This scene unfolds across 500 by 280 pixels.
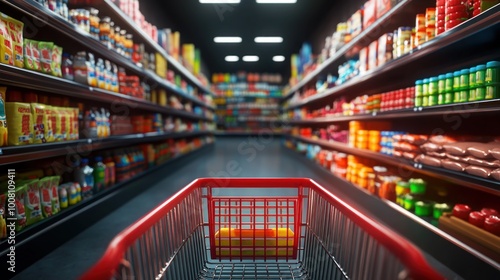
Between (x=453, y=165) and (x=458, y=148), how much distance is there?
0.12m

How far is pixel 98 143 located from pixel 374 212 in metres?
2.83

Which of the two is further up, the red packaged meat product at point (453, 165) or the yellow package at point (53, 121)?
the yellow package at point (53, 121)

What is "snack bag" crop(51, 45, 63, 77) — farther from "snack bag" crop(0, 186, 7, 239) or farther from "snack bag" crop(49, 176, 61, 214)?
"snack bag" crop(0, 186, 7, 239)

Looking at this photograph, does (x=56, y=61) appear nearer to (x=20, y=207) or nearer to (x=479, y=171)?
(x=20, y=207)

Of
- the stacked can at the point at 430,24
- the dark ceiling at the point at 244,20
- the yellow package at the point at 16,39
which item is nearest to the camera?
the yellow package at the point at 16,39

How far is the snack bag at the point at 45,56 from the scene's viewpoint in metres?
2.40

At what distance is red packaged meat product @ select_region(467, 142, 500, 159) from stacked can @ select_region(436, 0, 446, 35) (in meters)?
0.85

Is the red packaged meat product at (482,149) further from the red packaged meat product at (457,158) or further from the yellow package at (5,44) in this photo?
the yellow package at (5,44)

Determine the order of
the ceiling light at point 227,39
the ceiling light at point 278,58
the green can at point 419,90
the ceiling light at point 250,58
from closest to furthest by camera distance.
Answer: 1. the green can at point 419,90
2. the ceiling light at point 227,39
3. the ceiling light at point 278,58
4. the ceiling light at point 250,58

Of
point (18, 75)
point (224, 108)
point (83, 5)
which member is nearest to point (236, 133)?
point (224, 108)

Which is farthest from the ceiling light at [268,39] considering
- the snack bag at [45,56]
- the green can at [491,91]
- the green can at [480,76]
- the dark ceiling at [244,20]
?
the green can at [491,91]

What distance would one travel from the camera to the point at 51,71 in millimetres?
2502

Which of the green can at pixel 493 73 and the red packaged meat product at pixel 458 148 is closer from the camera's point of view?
the green can at pixel 493 73

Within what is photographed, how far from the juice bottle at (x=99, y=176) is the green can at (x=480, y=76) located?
10.8 feet
